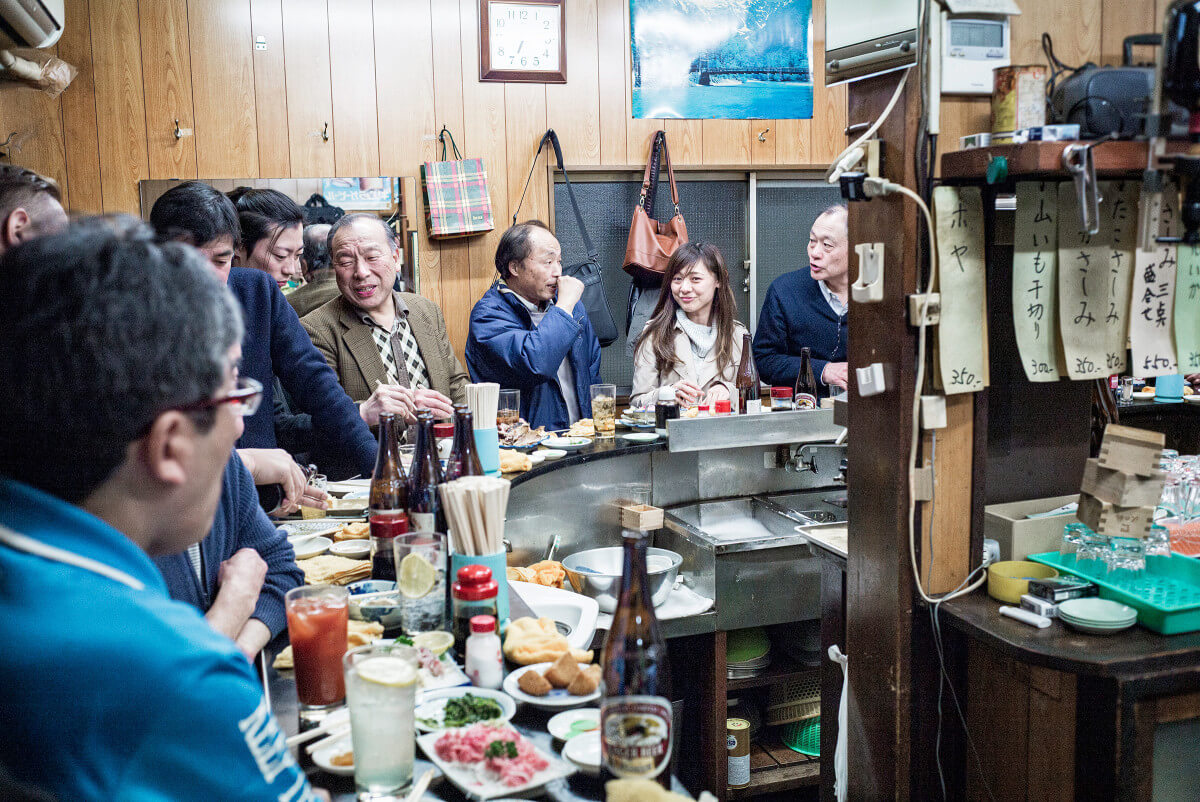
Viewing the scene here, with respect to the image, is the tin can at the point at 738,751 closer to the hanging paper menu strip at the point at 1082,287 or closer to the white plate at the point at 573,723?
the hanging paper menu strip at the point at 1082,287

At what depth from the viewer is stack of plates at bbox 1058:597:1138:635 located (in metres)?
1.54

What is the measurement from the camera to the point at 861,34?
1.73 metres

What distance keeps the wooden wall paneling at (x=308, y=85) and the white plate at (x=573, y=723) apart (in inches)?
159

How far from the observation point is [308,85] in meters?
4.64

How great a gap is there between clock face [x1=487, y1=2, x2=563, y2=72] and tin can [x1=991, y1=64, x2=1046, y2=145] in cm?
367

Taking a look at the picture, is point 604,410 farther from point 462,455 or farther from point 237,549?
point 237,549

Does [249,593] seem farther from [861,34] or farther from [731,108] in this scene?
[731,108]

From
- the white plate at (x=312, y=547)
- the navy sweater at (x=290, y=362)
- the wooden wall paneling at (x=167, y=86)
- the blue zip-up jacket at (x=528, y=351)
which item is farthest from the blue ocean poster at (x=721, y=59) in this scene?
the white plate at (x=312, y=547)

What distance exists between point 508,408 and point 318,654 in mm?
2019

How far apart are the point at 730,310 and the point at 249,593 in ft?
9.51

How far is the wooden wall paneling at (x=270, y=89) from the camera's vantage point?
4.55 meters

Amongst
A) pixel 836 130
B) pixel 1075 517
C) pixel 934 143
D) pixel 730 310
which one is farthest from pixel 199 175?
pixel 1075 517

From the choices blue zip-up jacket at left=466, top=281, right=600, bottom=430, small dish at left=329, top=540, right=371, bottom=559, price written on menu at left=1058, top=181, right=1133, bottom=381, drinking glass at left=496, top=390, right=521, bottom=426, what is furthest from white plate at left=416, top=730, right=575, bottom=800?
blue zip-up jacket at left=466, top=281, right=600, bottom=430

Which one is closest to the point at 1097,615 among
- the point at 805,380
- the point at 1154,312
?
the point at 1154,312
